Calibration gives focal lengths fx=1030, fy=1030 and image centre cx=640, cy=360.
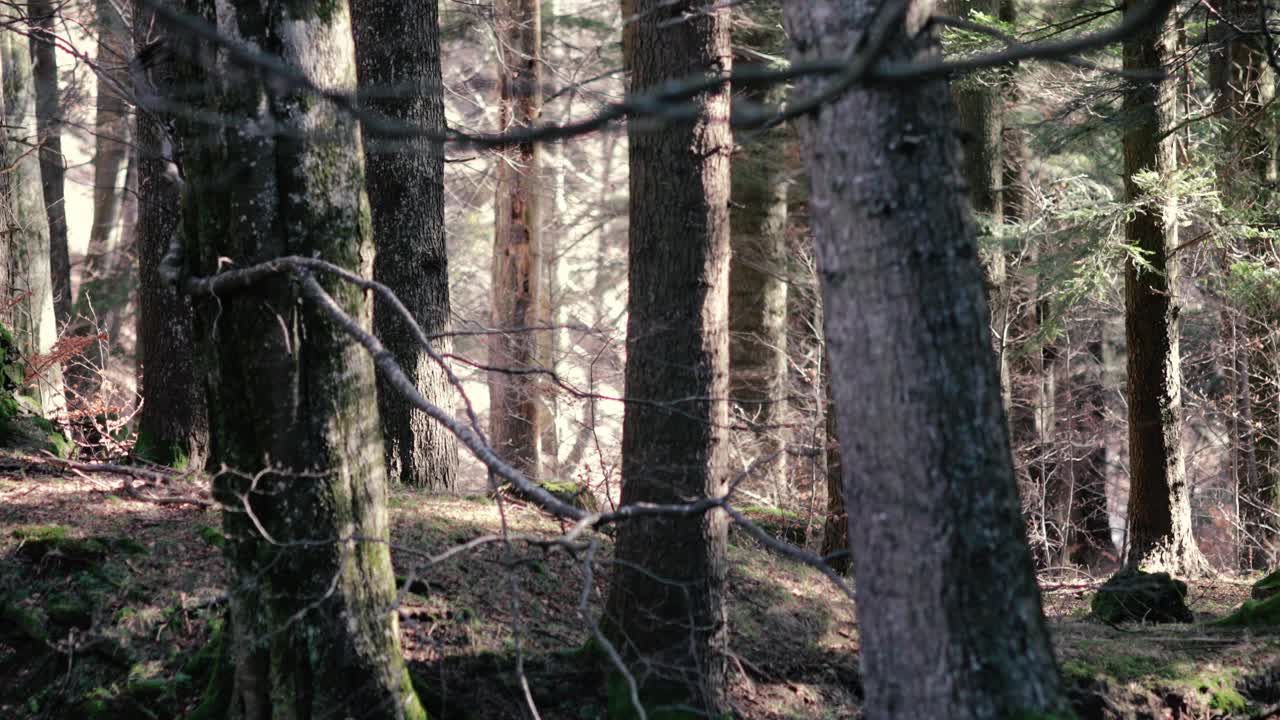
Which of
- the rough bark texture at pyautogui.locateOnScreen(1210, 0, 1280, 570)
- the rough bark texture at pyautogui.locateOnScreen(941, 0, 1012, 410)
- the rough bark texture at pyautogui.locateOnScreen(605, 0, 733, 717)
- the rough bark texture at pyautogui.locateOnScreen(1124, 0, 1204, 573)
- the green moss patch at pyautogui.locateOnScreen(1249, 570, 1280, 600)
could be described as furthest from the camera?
the rough bark texture at pyautogui.locateOnScreen(941, 0, 1012, 410)

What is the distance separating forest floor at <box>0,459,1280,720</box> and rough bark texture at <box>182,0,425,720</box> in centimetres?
73

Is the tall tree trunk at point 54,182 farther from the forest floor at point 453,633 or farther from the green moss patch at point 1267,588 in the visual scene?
the green moss patch at point 1267,588

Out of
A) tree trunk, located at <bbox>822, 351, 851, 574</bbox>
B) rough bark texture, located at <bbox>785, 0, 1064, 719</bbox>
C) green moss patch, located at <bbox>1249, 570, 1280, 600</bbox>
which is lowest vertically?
green moss patch, located at <bbox>1249, 570, 1280, 600</bbox>

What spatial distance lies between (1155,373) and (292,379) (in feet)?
30.5

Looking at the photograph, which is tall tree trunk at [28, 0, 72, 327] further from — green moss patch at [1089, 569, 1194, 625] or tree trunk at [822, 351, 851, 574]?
green moss patch at [1089, 569, 1194, 625]

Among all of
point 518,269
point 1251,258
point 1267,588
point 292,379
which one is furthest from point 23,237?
point 1251,258

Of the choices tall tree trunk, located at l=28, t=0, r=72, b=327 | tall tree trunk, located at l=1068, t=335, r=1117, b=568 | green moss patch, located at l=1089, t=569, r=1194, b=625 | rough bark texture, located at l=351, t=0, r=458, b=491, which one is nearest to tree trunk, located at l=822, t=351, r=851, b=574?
green moss patch, located at l=1089, t=569, r=1194, b=625

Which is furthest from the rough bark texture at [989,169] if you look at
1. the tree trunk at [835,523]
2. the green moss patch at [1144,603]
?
the green moss patch at [1144,603]

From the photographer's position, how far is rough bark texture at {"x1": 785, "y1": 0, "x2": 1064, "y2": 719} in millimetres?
2955

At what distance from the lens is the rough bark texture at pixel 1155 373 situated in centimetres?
1059

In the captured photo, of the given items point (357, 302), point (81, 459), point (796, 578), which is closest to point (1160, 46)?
point (796, 578)

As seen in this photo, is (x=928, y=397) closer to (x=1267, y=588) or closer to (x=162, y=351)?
(x=162, y=351)

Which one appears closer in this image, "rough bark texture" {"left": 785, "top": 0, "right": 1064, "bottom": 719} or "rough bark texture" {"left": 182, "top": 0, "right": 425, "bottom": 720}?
"rough bark texture" {"left": 785, "top": 0, "right": 1064, "bottom": 719}

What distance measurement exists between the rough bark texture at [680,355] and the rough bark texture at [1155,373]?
22.7ft
